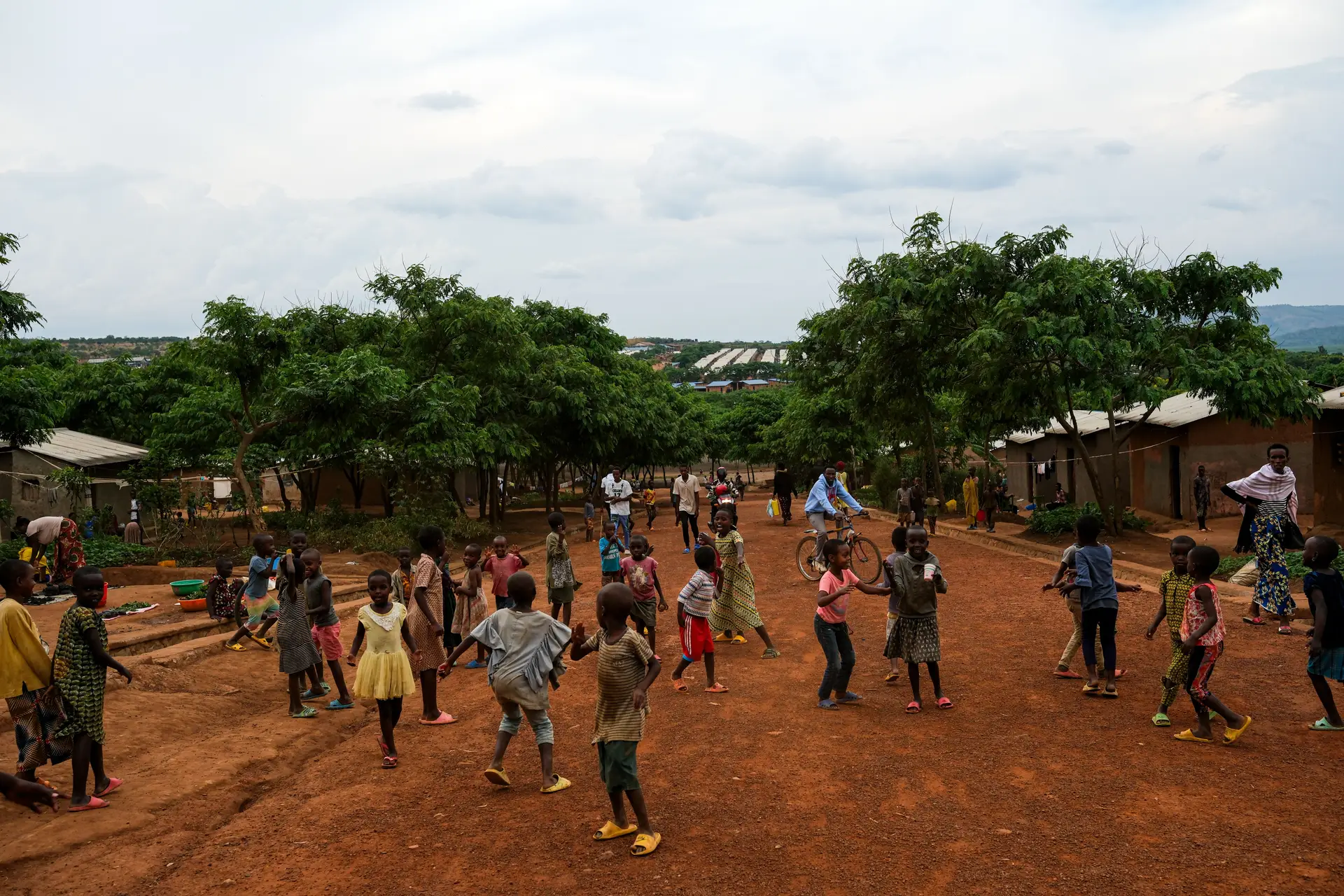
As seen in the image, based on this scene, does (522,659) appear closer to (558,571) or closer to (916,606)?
(916,606)

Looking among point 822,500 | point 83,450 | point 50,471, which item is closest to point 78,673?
point 822,500

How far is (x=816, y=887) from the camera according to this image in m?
5.15

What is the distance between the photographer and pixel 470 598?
31.6 ft

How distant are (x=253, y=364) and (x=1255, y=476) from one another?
18.9m

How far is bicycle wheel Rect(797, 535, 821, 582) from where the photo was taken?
15953 millimetres

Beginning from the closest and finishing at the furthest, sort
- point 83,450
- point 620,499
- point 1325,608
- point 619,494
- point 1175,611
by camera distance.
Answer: point 1325,608 → point 1175,611 → point 619,494 → point 620,499 → point 83,450

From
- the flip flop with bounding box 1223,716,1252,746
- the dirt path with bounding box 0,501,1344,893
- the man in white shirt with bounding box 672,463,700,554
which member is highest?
the man in white shirt with bounding box 672,463,700,554

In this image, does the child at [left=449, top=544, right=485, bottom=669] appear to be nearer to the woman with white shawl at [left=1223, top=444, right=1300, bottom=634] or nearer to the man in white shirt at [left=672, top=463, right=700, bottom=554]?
the woman with white shawl at [left=1223, top=444, right=1300, bottom=634]

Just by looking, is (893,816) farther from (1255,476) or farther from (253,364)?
(253,364)

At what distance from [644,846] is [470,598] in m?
4.45

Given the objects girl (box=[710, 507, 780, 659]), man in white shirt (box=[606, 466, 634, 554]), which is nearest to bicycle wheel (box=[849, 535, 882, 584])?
man in white shirt (box=[606, 466, 634, 554])

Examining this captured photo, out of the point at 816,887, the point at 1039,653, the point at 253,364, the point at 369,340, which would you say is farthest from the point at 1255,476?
the point at 369,340

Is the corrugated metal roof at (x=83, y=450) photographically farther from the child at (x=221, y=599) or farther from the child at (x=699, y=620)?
the child at (x=699, y=620)

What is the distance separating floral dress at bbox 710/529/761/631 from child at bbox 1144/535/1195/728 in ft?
13.0
